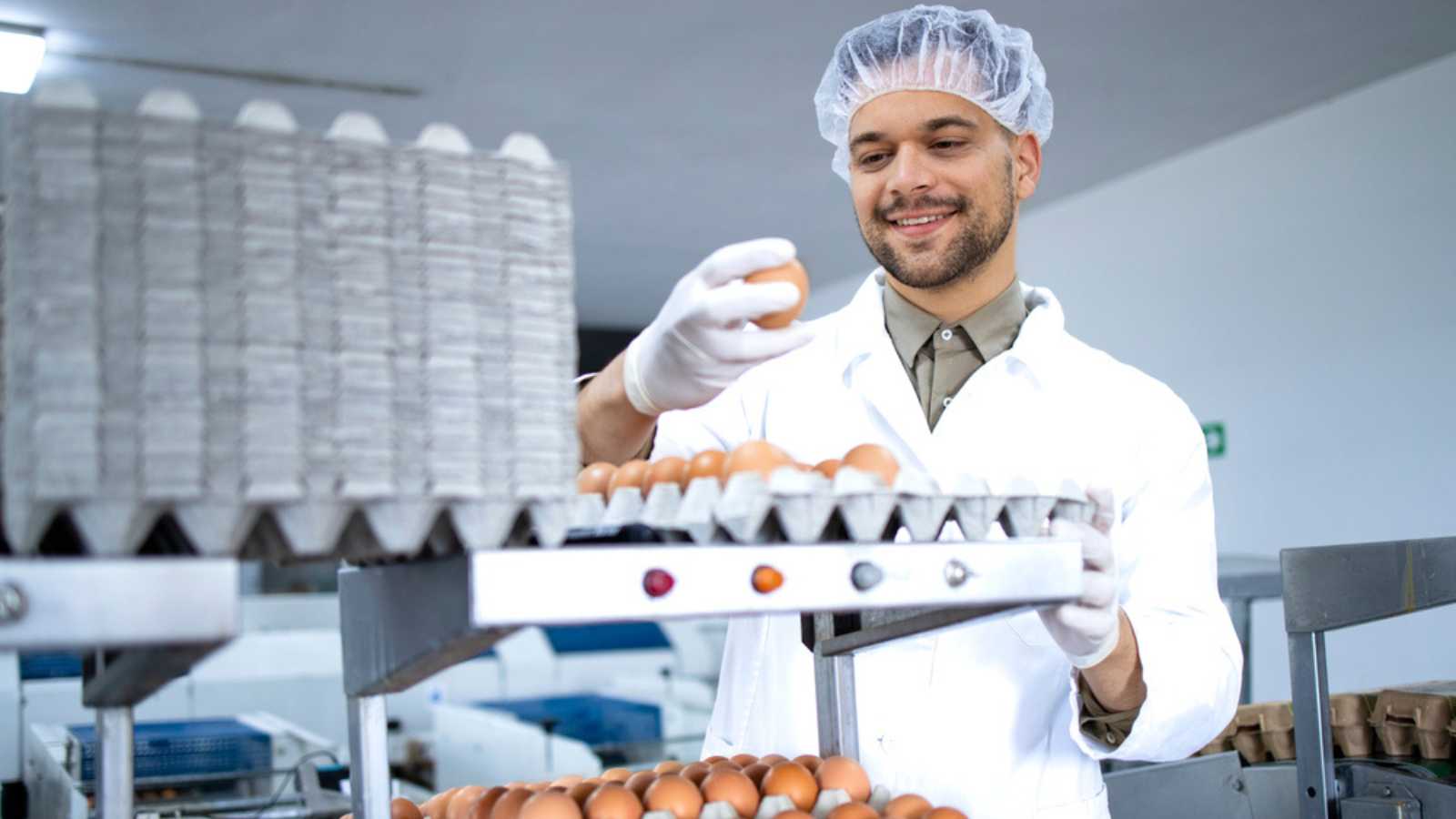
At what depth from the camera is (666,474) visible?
3.27 ft

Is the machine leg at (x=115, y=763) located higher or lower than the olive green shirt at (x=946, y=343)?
lower

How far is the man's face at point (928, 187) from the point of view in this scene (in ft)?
5.73

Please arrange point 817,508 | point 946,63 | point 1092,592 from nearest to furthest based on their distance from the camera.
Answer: point 817,508
point 1092,592
point 946,63

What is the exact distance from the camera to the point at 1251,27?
4.18m

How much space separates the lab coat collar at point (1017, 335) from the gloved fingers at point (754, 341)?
86 centimetres

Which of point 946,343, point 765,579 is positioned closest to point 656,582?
point 765,579

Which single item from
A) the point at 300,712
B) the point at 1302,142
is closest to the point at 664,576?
the point at 300,712

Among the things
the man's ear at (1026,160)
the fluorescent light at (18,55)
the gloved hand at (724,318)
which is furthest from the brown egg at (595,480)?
the fluorescent light at (18,55)

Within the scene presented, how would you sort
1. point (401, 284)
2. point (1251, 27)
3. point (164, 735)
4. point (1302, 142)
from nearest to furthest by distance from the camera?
1. point (401, 284)
2. point (164, 735)
3. point (1251, 27)
4. point (1302, 142)

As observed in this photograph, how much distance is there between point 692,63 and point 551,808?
3608mm

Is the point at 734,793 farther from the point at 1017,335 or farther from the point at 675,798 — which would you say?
the point at 1017,335

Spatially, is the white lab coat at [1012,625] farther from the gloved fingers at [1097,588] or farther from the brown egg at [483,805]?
the brown egg at [483,805]

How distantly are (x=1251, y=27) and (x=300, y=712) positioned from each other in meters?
3.97

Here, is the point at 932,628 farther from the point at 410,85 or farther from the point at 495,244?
the point at 410,85
